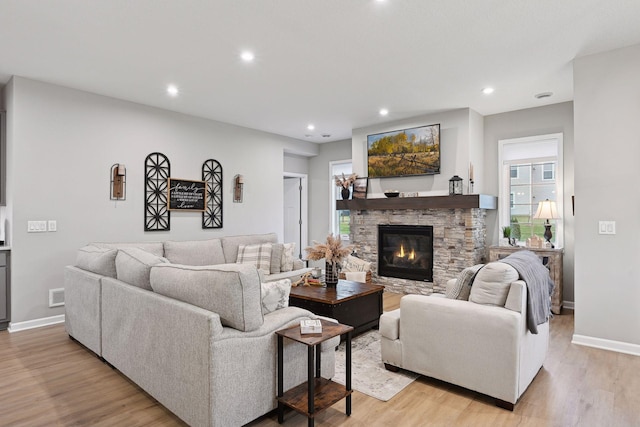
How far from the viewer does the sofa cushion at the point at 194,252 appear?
15.7 ft

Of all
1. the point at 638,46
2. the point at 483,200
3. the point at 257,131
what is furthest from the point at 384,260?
the point at 638,46

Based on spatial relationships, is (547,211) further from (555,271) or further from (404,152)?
(404,152)

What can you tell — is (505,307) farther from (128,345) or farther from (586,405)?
(128,345)

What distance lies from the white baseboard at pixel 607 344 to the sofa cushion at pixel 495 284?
1.76m

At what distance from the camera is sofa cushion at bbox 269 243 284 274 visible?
5.24m

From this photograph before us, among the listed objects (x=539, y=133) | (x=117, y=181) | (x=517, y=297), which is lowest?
(x=517, y=297)

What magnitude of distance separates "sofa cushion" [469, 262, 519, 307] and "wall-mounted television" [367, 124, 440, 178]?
10.5 feet

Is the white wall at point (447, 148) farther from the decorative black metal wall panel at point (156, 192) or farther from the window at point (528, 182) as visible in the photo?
the decorative black metal wall panel at point (156, 192)

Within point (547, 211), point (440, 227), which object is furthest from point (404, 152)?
point (547, 211)

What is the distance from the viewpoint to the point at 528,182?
17.9ft

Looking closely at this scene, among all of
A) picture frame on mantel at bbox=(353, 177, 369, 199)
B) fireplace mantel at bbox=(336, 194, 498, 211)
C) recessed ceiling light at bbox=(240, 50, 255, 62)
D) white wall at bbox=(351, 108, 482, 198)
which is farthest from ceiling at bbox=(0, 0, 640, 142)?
picture frame on mantel at bbox=(353, 177, 369, 199)

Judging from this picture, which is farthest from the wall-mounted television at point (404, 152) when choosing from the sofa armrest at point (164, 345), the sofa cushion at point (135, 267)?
the sofa armrest at point (164, 345)

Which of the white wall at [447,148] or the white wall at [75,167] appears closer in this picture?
the white wall at [75,167]

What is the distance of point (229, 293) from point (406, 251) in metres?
4.33
